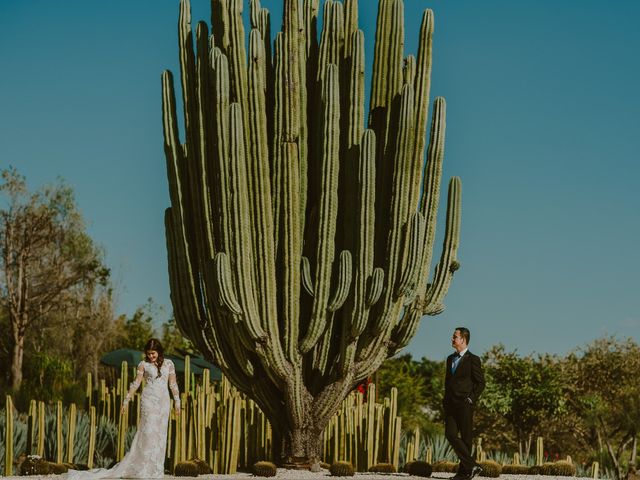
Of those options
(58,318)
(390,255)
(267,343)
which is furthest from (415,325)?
(58,318)

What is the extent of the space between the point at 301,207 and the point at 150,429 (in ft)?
9.95

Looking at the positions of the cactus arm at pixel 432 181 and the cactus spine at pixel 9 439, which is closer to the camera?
the cactus spine at pixel 9 439

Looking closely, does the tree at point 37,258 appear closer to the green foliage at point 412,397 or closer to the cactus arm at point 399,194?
the green foliage at point 412,397

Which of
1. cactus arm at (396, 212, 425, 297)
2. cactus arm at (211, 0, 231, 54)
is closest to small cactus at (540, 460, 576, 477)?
cactus arm at (396, 212, 425, 297)

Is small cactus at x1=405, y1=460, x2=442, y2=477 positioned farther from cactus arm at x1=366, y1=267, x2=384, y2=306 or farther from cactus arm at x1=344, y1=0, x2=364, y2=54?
cactus arm at x1=344, y1=0, x2=364, y2=54

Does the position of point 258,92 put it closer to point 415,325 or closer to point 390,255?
point 390,255

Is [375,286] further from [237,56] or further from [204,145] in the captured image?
[237,56]

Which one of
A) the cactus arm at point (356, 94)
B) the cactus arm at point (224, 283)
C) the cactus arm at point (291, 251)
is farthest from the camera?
the cactus arm at point (356, 94)

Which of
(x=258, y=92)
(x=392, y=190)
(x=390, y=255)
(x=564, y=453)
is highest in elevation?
(x=258, y=92)

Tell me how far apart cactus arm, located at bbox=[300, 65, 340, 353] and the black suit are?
71.2 inches

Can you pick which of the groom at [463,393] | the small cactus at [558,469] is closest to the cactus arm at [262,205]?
the groom at [463,393]

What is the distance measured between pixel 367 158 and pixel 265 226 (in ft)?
4.31

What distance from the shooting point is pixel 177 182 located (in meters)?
11.5

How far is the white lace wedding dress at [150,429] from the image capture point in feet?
32.0
